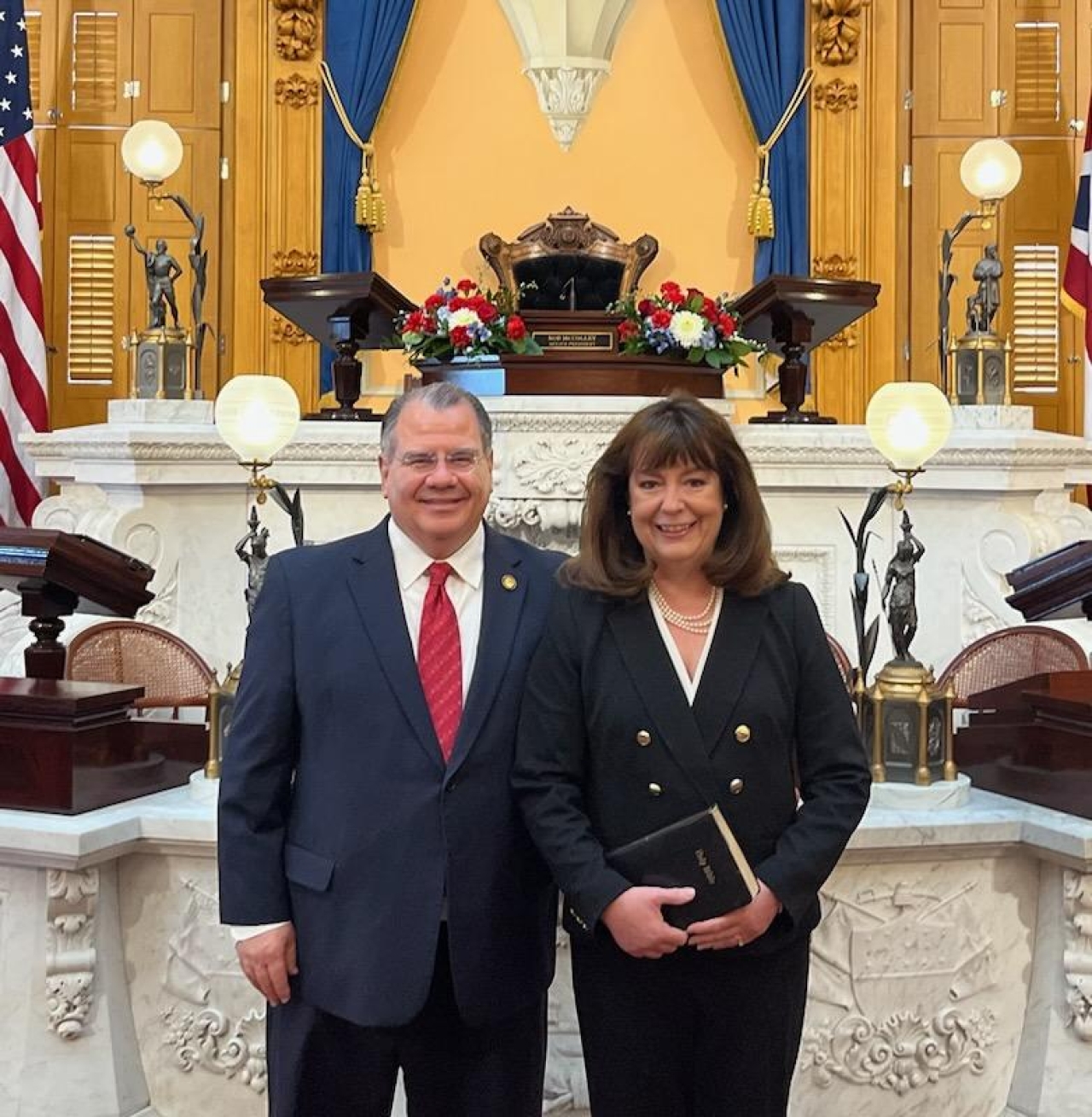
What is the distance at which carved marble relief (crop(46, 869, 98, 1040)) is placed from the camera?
123 inches

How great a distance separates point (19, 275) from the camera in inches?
354

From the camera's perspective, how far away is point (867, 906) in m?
3.25

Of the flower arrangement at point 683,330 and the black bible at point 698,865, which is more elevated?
the flower arrangement at point 683,330

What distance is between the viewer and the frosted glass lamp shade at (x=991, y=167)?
24.5 ft

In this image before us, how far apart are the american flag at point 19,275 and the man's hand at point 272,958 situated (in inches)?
273

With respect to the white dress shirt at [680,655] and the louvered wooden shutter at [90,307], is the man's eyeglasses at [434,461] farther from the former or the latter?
the louvered wooden shutter at [90,307]

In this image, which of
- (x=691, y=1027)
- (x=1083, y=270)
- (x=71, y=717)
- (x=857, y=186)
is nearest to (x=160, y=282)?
(x=71, y=717)

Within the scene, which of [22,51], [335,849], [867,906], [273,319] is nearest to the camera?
[335,849]

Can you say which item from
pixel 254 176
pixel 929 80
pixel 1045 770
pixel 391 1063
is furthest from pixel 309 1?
pixel 391 1063

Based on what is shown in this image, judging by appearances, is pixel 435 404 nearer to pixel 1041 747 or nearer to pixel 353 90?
pixel 1041 747

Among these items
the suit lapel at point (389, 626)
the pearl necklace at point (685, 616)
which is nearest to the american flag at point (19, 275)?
the suit lapel at point (389, 626)

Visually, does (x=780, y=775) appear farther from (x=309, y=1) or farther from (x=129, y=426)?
(x=309, y=1)

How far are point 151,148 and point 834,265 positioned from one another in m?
4.44

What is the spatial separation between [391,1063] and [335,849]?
0.37 metres
